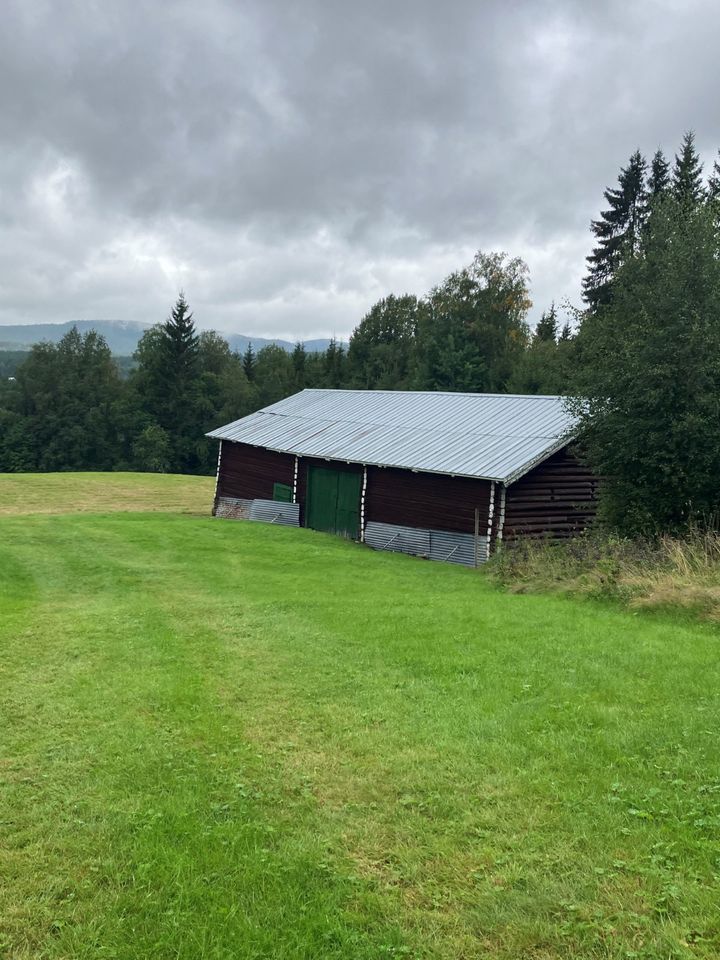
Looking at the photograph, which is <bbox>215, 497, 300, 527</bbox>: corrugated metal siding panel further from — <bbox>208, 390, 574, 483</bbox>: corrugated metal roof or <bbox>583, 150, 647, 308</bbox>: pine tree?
<bbox>583, 150, 647, 308</bbox>: pine tree

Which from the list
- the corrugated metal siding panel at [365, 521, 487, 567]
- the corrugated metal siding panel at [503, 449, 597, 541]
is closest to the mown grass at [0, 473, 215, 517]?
the corrugated metal siding panel at [365, 521, 487, 567]

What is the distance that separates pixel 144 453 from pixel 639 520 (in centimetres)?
6038

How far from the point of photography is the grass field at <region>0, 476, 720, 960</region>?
4.09 metres

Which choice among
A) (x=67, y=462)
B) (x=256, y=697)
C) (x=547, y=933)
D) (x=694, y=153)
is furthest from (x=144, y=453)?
(x=547, y=933)

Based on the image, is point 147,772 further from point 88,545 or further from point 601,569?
point 88,545

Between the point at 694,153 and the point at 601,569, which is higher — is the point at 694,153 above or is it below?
above

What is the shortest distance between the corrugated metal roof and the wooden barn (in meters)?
0.06

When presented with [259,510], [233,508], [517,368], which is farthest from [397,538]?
[517,368]

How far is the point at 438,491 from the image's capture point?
22984 millimetres

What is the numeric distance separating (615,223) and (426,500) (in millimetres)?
36943

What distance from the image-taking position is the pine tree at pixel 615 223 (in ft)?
161

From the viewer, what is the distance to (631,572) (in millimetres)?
12805

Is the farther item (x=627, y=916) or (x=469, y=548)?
(x=469, y=548)

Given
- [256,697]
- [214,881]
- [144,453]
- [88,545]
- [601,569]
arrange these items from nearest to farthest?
1. [214,881]
2. [256,697]
3. [601,569]
4. [88,545]
5. [144,453]
